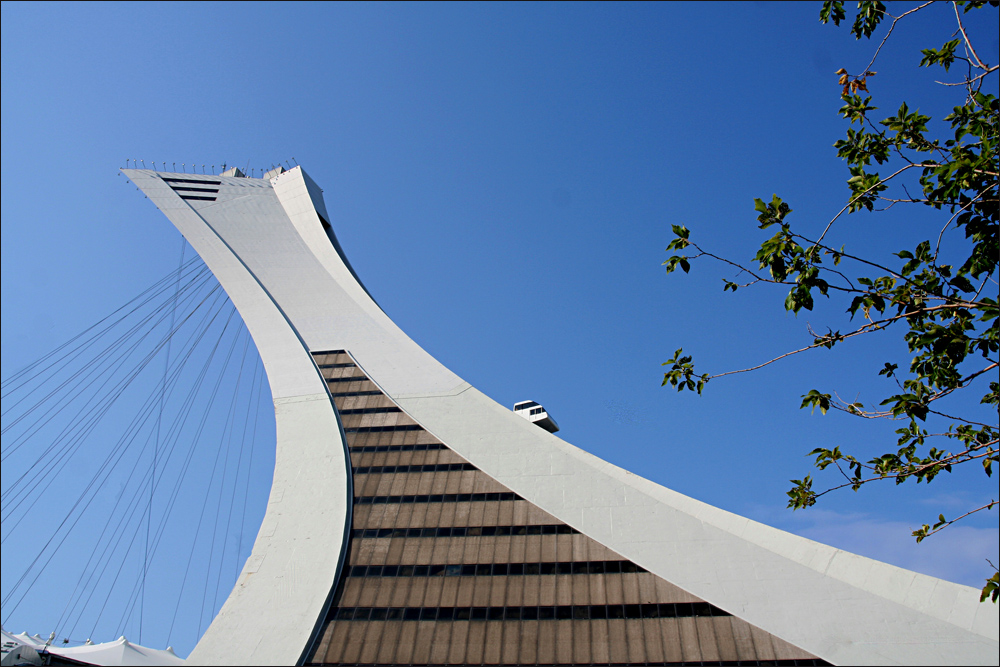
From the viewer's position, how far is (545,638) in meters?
21.1

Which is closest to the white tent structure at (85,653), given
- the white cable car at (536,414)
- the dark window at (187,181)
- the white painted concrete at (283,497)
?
the white painted concrete at (283,497)

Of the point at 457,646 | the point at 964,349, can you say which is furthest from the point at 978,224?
the point at 457,646

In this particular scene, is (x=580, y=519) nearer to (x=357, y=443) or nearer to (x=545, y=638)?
(x=545, y=638)

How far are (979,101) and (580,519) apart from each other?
2069cm

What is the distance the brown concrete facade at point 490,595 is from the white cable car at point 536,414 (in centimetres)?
1815

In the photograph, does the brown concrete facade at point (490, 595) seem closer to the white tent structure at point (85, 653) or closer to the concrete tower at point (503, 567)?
the concrete tower at point (503, 567)

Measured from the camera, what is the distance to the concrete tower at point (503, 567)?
20359mm

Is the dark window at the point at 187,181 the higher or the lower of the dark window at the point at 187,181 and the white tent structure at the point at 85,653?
the higher

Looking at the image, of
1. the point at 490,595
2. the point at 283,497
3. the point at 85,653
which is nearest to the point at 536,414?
the point at 283,497

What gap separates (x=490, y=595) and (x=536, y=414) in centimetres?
2462

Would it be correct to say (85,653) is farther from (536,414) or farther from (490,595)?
(536,414)

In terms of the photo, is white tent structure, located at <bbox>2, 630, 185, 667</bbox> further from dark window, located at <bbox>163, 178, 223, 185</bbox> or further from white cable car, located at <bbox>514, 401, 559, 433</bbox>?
dark window, located at <bbox>163, 178, 223, 185</bbox>

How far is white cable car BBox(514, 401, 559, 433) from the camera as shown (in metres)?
46.7

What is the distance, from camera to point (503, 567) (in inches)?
944
